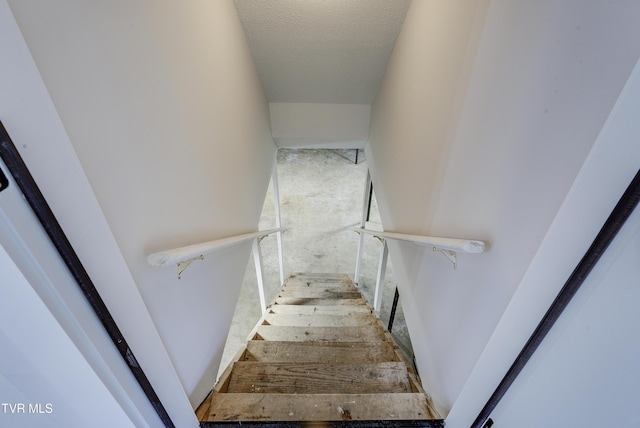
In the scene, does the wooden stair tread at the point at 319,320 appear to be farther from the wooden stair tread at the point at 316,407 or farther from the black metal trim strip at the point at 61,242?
the black metal trim strip at the point at 61,242

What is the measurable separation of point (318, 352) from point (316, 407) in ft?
1.64

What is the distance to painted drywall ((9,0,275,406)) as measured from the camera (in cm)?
49

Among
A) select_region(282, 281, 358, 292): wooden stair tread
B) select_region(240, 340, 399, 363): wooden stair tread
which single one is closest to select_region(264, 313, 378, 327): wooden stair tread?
select_region(240, 340, 399, 363): wooden stair tread

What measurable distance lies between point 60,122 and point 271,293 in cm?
404

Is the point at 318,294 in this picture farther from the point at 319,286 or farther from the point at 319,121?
the point at 319,121

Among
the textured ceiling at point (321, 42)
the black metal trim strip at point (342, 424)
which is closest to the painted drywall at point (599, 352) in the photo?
the black metal trim strip at point (342, 424)

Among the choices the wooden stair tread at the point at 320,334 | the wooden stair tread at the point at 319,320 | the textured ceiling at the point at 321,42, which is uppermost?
the textured ceiling at the point at 321,42

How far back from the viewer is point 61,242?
462 millimetres

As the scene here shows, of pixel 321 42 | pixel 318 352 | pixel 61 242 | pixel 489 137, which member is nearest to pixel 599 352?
pixel 489 137

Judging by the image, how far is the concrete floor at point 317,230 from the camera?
401 centimetres

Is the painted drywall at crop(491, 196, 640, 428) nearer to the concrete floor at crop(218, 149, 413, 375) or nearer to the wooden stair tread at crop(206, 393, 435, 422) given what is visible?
the wooden stair tread at crop(206, 393, 435, 422)

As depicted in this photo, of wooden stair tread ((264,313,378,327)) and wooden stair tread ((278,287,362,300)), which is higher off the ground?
wooden stair tread ((264,313,378,327))

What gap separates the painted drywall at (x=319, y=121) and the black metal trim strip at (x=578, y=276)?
2.80 metres

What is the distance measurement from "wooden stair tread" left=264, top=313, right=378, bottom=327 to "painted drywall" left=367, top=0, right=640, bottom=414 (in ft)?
2.88
